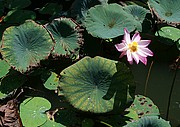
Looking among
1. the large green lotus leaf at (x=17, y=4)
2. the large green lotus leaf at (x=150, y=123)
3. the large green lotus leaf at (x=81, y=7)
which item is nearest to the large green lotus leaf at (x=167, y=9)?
the large green lotus leaf at (x=81, y=7)

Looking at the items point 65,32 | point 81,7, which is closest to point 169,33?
point 81,7

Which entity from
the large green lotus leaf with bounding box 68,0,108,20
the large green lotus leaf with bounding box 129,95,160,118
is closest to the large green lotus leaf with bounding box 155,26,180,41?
the large green lotus leaf with bounding box 68,0,108,20

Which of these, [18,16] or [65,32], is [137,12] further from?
[18,16]

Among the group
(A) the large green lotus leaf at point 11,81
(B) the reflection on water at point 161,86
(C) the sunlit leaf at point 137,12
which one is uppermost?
(C) the sunlit leaf at point 137,12

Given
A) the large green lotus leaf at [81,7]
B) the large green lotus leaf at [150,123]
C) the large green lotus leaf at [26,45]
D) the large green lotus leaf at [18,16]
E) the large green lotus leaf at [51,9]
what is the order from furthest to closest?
the large green lotus leaf at [51,9]
the large green lotus leaf at [18,16]
the large green lotus leaf at [81,7]
the large green lotus leaf at [26,45]
the large green lotus leaf at [150,123]

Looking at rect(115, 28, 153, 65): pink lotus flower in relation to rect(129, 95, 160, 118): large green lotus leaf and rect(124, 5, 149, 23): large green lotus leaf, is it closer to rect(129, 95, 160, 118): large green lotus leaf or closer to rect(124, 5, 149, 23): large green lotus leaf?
rect(129, 95, 160, 118): large green lotus leaf

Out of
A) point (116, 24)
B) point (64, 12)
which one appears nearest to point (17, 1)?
point (64, 12)

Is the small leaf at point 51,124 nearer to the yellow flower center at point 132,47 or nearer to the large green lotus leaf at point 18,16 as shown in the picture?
the yellow flower center at point 132,47

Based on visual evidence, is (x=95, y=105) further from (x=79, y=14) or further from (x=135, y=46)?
(x=79, y=14)
